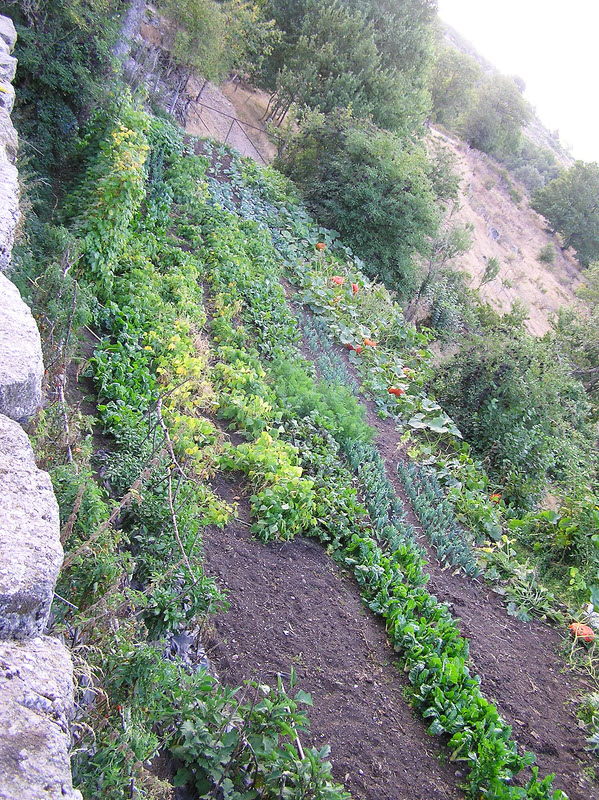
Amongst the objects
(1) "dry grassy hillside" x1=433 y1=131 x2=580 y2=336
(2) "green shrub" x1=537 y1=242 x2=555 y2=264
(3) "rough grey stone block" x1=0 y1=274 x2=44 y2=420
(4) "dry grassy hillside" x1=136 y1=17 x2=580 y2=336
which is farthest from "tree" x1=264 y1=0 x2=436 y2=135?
(2) "green shrub" x1=537 y1=242 x2=555 y2=264

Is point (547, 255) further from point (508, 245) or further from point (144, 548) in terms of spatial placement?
point (144, 548)

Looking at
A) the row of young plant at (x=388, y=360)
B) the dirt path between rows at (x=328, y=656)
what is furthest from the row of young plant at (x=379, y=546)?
the row of young plant at (x=388, y=360)

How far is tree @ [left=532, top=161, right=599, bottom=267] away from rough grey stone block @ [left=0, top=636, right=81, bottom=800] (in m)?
38.8

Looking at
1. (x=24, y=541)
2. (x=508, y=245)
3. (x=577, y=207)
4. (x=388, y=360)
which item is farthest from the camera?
(x=577, y=207)

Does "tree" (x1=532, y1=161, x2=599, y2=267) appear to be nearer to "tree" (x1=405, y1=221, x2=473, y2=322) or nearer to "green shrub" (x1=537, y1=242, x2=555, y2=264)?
"green shrub" (x1=537, y1=242, x2=555, y2=264)

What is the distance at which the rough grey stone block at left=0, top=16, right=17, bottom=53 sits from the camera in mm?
5172

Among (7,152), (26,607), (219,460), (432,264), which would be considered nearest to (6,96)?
(7,152)

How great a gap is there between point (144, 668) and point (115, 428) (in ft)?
6.80

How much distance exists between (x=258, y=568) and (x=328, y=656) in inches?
29.8

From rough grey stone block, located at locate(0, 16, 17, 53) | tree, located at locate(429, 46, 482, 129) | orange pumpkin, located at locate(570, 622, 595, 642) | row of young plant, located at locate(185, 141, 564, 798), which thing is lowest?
row of young plant, located at locate(185, 141, 564, 798)

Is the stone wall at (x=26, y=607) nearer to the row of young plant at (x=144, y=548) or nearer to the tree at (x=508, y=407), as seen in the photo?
the row of young plant at (x=144, y=548)

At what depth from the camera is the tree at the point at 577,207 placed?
34.4 m

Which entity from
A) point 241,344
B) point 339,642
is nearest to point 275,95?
point 241,344

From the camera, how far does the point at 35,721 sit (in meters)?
1.39
